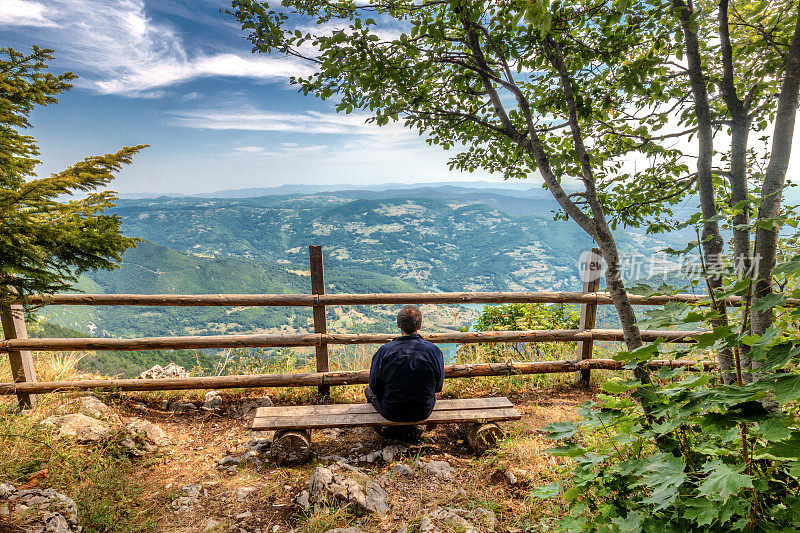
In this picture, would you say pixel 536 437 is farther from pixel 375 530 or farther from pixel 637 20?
pixel 637 20

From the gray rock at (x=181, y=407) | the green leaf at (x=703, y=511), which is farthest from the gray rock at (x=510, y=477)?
the gray rock at (x=181, y=407)

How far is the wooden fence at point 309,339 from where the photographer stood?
4.25m

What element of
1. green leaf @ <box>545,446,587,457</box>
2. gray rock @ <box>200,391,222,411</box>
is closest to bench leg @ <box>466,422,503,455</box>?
green leaf @ <box>545,446,587,457</box>

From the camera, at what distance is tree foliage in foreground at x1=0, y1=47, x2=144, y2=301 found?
2273mm

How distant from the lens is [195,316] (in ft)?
350

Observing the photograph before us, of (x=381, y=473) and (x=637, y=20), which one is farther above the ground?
(x=637, y=20)

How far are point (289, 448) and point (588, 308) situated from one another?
415 cm

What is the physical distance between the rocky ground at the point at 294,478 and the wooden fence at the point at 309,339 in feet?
1.55

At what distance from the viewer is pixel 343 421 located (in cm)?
340

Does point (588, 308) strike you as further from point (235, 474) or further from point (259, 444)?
point (235, 474)

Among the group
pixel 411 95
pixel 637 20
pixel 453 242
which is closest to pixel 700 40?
pixel 637 20

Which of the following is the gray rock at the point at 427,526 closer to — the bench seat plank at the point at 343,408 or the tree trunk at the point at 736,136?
the bench seat plank at the point at 343,408

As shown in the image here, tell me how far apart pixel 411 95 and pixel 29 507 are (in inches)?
150

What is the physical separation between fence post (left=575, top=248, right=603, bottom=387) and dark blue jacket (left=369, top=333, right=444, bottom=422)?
2.69 m
